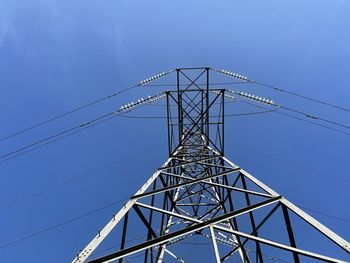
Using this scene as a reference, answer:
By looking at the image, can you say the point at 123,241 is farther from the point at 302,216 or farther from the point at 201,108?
the point at 201,108

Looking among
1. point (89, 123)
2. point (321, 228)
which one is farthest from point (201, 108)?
point (321, 228)

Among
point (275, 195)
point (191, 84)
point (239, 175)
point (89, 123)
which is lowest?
point (275, 195)

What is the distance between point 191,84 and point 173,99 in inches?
97.9

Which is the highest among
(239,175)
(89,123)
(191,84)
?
(191,84)

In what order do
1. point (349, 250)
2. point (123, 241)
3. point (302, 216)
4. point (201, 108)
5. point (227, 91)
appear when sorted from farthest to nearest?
point (201, 108)
point (227, 91)
point (123, 241)
point (302, 216)
point (349, 250)

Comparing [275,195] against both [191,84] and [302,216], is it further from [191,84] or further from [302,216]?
[191,84]

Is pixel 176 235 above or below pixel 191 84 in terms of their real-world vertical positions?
below

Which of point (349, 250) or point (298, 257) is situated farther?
point (298, 257)

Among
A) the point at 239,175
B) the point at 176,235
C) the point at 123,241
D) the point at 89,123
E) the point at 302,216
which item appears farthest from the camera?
the point at 89,123

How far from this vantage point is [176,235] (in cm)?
592

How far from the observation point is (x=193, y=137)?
59.6 ft

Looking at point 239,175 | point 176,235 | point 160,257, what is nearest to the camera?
point 176,235

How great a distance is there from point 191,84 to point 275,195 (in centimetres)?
1098

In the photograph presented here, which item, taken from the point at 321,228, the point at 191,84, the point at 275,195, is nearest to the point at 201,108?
the point at 191,84
